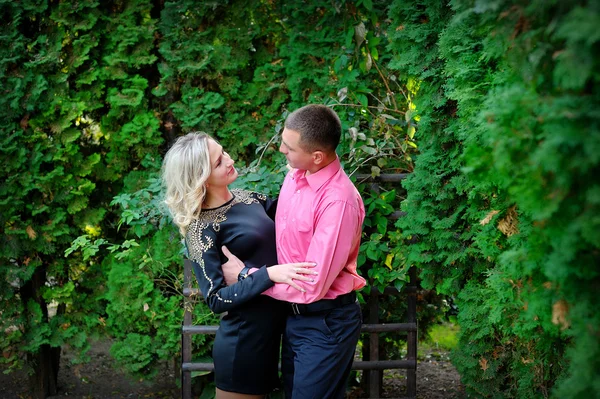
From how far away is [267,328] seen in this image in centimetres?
283

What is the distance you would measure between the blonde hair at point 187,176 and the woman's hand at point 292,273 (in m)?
0.46

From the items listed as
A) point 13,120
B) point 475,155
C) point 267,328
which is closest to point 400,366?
point 267,328

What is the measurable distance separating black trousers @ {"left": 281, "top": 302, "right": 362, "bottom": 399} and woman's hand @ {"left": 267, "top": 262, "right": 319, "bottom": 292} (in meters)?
0.23

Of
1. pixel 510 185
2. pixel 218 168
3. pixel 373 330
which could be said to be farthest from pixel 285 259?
pixel 373 330

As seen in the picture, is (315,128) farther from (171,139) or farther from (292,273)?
(171,139)

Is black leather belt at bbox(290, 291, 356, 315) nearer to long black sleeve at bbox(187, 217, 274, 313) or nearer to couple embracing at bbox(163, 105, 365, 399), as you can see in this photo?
couple embracing at bbox(163, 105, 365, 399)

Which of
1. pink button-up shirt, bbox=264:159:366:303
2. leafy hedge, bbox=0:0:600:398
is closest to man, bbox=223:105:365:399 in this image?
Answer: pink button-up shirt, bbox=264:159:366:303

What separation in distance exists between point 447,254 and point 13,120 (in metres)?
3.03

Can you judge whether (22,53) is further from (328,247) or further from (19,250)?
(328,247)

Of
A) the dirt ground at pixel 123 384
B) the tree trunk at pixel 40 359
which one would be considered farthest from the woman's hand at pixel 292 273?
the tree trunk at pixel 40 359

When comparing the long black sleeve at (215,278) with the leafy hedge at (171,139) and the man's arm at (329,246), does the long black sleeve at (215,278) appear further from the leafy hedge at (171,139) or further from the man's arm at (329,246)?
the leafy hedge at (171,139)

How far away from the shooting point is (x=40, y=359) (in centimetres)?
446

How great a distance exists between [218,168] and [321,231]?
58 cm

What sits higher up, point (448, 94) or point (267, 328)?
point (448, 94)
